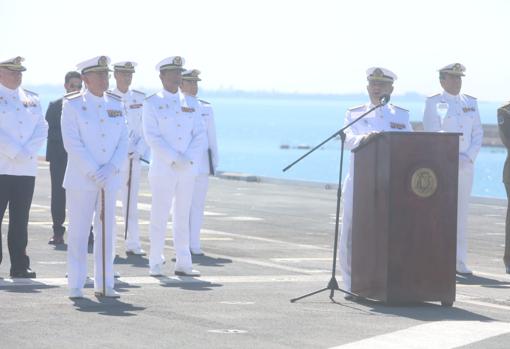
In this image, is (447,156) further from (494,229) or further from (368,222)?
(494,229)

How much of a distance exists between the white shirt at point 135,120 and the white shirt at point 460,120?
3.56 meters

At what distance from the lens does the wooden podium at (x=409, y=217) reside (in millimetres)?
11516

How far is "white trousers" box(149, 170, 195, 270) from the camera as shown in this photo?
14.2 meters

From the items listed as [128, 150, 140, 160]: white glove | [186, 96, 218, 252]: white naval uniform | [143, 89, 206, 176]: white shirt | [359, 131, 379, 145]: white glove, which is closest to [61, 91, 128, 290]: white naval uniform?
[143, 89, 206, 176]: white shirt

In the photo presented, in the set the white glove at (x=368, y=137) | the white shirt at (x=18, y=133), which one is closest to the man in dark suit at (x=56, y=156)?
the white shirt at (x=18, y=133)

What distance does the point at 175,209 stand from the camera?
1445 cm

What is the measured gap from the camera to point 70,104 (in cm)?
1213

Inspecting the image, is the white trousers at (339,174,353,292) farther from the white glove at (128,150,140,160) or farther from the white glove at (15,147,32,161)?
the white glove at (128,150,140,160)

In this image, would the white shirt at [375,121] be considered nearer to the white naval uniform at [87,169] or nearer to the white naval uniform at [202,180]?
the white naval uniform at [87,169]

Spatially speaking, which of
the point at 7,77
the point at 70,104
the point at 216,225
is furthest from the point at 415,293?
the point at 216,225

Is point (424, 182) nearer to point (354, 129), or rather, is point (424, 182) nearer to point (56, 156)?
point (354, 129)

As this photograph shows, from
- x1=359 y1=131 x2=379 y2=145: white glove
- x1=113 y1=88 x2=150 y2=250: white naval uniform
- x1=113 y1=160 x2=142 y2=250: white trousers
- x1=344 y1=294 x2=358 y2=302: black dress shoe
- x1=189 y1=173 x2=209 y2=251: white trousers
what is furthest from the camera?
x1=189 y1=173 x2=209 y2=251: white trousers

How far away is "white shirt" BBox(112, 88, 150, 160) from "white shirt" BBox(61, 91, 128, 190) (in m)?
4.18

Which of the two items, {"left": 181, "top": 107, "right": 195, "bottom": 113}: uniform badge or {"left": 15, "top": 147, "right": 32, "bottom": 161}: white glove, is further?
{"left": 181, "top": 107, "right": 195, "bottom": 113}: uniform badge
